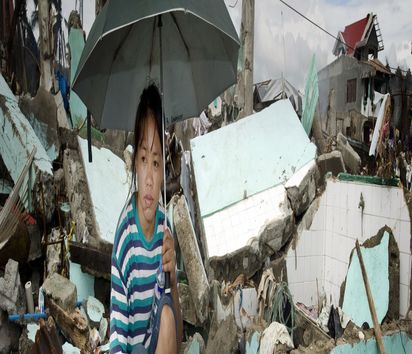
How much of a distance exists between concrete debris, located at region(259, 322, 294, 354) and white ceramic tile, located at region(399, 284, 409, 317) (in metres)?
0.75

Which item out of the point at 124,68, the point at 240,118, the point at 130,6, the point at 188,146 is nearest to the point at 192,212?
the point at 188,146

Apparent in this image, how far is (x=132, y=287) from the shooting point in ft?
5.11

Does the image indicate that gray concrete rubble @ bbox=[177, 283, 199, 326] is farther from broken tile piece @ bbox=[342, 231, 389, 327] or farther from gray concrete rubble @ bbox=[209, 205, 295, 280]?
broken tile piece @ bbox=[342, 231, 389, 327]

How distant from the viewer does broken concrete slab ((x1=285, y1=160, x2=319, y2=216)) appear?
10.7 ft

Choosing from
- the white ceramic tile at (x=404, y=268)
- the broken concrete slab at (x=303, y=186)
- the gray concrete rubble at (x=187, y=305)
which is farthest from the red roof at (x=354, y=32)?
the gray concrete rubble at (x=187, y=305)

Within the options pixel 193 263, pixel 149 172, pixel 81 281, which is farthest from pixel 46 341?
pixel 149 172

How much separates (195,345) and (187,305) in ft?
0.97

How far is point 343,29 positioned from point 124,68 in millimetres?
1939

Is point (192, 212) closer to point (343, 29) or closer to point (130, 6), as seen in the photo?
point (343, 29)

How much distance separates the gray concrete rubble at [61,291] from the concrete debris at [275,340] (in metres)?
1.40

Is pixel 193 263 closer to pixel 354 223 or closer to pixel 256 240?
pixel 256 240

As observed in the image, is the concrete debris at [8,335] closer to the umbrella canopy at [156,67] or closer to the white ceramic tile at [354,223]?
the umbrella canopy at [156,67]

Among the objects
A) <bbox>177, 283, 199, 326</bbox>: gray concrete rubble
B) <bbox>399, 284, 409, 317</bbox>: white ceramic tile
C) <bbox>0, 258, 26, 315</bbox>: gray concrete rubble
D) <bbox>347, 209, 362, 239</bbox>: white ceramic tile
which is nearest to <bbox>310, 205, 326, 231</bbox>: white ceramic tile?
<bbox>347, 209, 362, 239</bbox>: white ceramic tile

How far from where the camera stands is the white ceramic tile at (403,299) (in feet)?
9.13
